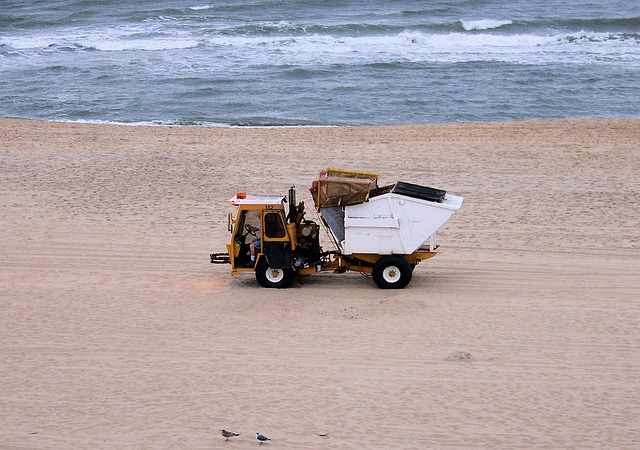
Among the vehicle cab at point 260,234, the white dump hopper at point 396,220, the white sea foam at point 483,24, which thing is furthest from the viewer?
the white sea foam at point 483,24

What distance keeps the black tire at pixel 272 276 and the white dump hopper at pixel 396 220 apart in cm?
104

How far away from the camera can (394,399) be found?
1071 centimetres

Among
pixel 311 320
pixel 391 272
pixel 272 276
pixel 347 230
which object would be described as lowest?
pixel 311 320

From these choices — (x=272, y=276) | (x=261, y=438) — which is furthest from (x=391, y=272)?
(x=261, y=438)

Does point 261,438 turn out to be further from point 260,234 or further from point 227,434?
point 260,234

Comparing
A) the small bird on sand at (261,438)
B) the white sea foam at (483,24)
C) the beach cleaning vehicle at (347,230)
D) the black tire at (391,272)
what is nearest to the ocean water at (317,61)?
the white sea foam at (483,24)

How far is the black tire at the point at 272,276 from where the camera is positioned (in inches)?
558

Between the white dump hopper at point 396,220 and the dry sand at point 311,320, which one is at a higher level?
the white dump hopper at point 396,220

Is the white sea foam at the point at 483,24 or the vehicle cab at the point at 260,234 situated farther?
the white sea foam at the point at 483,24

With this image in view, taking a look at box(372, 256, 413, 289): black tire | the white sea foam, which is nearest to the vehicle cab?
box(372, 256, 413, 289): black tire

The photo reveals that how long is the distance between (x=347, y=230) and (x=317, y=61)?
26560 mm

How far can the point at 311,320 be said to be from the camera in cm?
1297

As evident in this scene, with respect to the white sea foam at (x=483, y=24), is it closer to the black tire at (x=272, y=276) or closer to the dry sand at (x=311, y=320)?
the dry sand at (x=311, y=320)

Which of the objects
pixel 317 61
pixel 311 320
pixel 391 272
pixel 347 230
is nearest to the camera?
pixel 311 320
